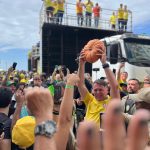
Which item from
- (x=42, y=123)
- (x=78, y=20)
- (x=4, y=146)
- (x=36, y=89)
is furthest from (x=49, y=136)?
(x=78, y=20)

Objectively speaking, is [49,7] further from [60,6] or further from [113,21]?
[113,21]

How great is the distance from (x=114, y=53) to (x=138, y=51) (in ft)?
2.64

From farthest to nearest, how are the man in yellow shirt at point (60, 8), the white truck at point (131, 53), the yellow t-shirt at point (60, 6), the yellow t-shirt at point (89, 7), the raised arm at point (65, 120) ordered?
the yellow t-shirt at point (89, 7)
the yellow t-shirt at point (60, 6)
the man in yellow shirt at point (60, 8)
the white truck at point (131, 53)
the raised arm at point (65, 120)

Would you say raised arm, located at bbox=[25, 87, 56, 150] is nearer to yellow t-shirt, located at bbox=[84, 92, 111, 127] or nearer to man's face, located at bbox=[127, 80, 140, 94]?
yellow t-shirt, located at bbox=[84, 92, 111, 127]

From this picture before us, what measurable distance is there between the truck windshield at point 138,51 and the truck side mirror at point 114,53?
0.34 meters

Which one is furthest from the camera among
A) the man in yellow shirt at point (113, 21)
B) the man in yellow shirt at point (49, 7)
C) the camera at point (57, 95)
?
the man in yellow shirt at point (113, 21)

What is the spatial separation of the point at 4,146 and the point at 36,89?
147 centimetres

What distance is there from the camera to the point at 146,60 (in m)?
9.62

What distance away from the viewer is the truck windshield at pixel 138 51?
9.59m

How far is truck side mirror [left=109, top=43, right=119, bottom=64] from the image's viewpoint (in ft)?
31.2

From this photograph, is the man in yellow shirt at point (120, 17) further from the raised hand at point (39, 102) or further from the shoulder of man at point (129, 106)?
the raised hand at point (39, 102)

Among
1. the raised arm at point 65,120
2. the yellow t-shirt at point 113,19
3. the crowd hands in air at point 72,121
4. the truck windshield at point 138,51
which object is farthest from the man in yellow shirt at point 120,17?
the raised arm at point 65,120

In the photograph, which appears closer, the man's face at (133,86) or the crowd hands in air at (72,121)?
the crowd hands in air at (72,121)

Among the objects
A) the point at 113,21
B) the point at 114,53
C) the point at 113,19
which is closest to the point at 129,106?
the point at 114,53
